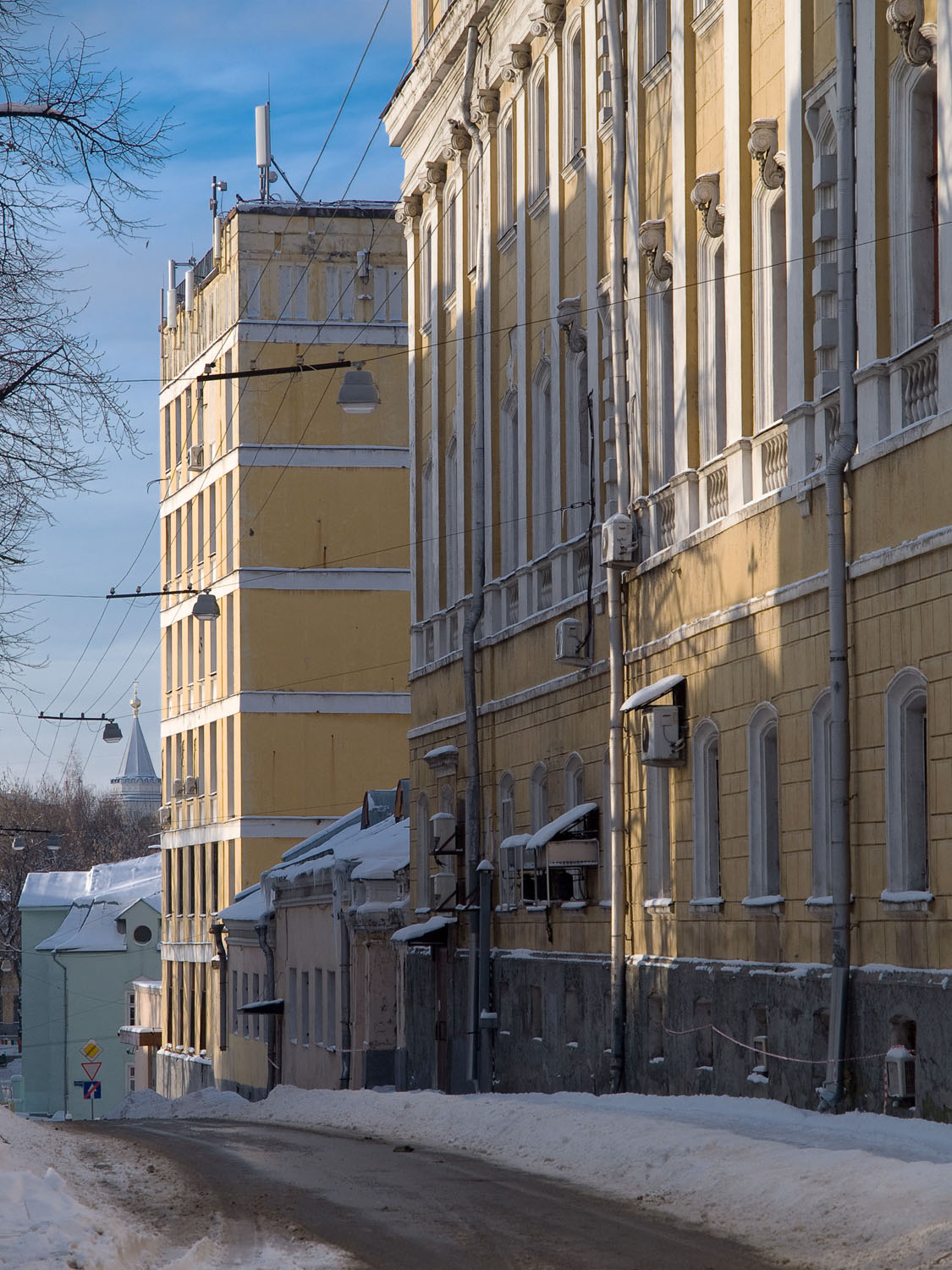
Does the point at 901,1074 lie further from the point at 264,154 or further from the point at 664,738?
the point at 264,154

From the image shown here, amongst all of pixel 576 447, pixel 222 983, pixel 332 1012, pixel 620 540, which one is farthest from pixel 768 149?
pixel 222 983

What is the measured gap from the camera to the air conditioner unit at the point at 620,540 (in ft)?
74.4

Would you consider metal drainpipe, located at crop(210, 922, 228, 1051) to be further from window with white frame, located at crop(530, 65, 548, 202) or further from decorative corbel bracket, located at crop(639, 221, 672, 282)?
decorative corbel bracket, located at crop(639, 221, 672, 282)

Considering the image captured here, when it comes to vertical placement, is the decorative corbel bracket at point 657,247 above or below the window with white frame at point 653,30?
below

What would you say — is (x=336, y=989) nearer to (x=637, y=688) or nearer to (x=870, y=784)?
(x=637, y=688)

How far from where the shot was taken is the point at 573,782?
2553 centimetres

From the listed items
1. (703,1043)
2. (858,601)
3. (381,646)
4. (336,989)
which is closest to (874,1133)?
(858,601)

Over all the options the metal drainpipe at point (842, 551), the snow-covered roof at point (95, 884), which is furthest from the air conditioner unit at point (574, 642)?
the snow-covered roof at point (95, 884)

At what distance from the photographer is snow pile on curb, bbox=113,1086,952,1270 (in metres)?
10.2

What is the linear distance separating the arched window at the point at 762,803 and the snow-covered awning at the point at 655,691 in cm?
213

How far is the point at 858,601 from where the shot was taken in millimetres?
16438

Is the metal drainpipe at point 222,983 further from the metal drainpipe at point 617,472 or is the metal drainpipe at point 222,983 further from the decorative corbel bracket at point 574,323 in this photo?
the metal drainpipe at point 617,472

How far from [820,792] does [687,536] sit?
4.31 metres

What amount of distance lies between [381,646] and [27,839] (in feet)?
191
